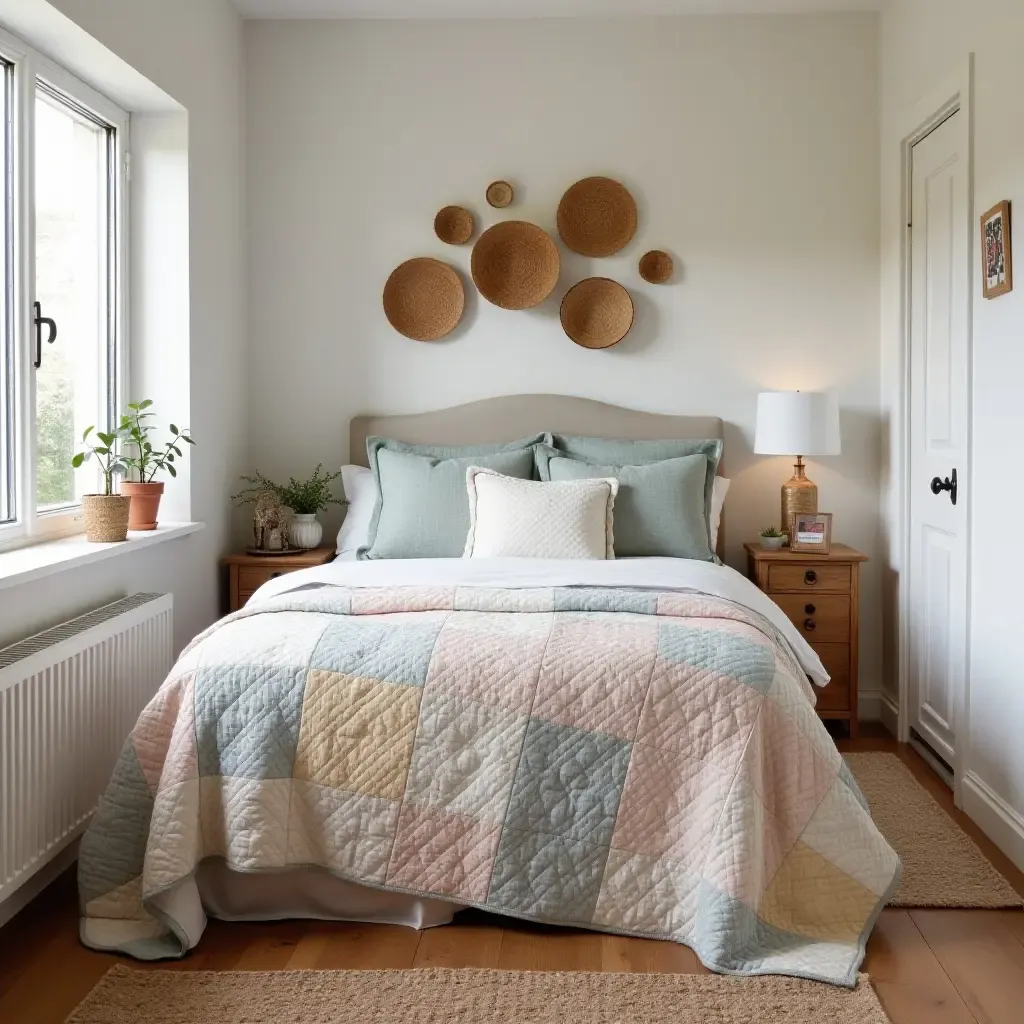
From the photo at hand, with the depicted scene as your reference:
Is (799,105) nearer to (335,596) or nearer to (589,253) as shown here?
(589,253)

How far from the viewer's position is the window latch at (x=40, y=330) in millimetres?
2871

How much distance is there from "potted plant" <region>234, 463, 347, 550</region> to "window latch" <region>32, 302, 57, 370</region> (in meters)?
1.20

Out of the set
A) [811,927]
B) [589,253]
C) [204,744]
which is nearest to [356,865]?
[204,744]

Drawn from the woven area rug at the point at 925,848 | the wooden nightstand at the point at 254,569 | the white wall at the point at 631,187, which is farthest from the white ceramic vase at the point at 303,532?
the woven area rug at the point at 925,848

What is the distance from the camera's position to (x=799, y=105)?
4023 mm

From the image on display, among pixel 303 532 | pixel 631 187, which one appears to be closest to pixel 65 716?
pixel 303 532

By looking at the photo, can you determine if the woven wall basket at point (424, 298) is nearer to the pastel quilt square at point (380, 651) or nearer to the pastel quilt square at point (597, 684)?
the pastel quilt square at point (380, 651)

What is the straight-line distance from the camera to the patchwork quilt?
221cm

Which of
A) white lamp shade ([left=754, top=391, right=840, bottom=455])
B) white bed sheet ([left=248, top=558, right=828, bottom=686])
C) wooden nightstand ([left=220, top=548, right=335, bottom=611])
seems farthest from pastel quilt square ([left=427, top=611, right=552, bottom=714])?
white lamp shade ([left=754, top=391, right=840, bottom=455])

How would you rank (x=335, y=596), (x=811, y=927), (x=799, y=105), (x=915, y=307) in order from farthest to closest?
(x=799, y=105), (x=915, y=307), (x=335, y=596), (x=811, y=927)

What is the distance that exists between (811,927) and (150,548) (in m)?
2.14

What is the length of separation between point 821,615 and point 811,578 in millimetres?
138

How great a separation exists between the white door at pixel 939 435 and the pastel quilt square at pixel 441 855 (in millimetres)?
1657

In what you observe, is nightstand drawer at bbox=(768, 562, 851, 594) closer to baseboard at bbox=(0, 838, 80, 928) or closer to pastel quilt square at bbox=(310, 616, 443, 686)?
pastel quilt square at bbox=(310, 616, 443, 686)
